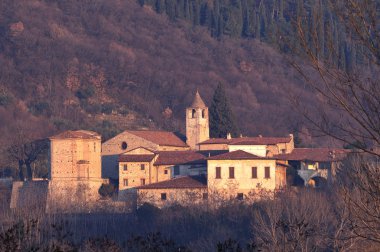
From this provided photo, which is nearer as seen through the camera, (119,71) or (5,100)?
(5,100)

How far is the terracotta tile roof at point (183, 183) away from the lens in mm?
59812

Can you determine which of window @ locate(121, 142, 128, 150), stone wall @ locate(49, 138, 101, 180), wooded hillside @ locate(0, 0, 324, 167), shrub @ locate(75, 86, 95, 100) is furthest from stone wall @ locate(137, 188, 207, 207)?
shrub @ locate(75, 86, 95, 100)

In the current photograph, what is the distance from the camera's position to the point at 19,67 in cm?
10519

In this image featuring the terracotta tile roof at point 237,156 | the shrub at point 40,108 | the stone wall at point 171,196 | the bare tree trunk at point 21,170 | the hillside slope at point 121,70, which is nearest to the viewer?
the stone wall at point 171,196

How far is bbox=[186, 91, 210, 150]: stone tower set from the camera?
70188 mm

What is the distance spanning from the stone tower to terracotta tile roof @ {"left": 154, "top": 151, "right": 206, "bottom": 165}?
4.32 meters

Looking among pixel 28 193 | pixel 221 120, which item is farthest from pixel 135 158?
pixel 221 120

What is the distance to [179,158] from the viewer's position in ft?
209

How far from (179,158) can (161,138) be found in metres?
5.65

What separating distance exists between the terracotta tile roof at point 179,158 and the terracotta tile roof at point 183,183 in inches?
52.9

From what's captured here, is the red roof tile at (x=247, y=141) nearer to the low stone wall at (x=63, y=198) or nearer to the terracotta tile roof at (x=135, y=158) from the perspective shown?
the terracotta tile roof at (x=135, y=158)

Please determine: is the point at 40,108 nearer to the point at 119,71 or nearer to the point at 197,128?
the point at 119,71

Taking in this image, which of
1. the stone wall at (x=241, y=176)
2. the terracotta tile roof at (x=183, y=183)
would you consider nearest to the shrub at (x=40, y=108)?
the terracotta tile roof at (x=183, y=183)

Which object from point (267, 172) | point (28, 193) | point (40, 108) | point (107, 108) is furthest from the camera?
point (107, 108)
